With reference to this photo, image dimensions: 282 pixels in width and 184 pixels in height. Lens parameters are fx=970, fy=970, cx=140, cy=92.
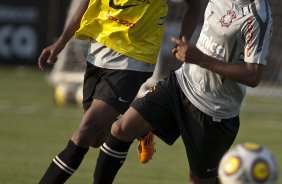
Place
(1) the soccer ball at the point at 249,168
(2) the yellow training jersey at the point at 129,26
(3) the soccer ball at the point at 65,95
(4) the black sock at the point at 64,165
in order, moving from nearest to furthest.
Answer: (1) the soccer ball at the point at 249,168
(4) the black sock at the point at 64,165
(2) the yellow training jersey at the point at 129,26
(3) the soccer ball at the point at 65,95

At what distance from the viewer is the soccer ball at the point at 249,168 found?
19.7ft

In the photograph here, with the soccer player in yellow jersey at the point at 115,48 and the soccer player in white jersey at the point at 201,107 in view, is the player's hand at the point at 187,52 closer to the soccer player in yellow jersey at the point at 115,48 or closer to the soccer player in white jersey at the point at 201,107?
the soccer player in white jersey at the point at 201,107

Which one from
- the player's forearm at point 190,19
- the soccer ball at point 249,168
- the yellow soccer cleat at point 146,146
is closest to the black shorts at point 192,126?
the yellow soccer cleat at point 146,146

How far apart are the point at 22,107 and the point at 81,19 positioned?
27.8 ft

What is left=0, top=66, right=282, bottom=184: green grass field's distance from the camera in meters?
9.84

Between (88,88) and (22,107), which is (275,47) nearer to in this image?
(22,107)

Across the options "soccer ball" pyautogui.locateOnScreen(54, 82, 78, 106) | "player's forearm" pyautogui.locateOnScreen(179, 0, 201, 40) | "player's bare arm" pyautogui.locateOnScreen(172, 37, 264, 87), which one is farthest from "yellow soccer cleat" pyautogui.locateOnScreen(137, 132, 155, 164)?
"soccer ball" pyautogui.locateOnScreen(54, 82, 78, 106)

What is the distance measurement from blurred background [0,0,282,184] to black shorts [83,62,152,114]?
59.6 inches

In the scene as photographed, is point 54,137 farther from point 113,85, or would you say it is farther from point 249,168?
point 249,168

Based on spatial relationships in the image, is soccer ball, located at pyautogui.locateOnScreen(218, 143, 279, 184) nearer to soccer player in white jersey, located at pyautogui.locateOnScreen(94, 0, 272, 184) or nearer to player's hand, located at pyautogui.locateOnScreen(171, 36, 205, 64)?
player's hand, located at pyautogui.locateOnScreen(171, 36, 205, 64)

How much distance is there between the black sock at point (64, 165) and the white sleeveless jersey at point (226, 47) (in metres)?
0.97

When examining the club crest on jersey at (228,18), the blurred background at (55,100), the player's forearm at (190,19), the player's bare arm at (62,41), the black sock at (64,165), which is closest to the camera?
the club crest on jersey at (228,18)

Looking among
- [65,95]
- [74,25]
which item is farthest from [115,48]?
[65,95]

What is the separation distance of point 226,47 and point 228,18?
0.71 ft
